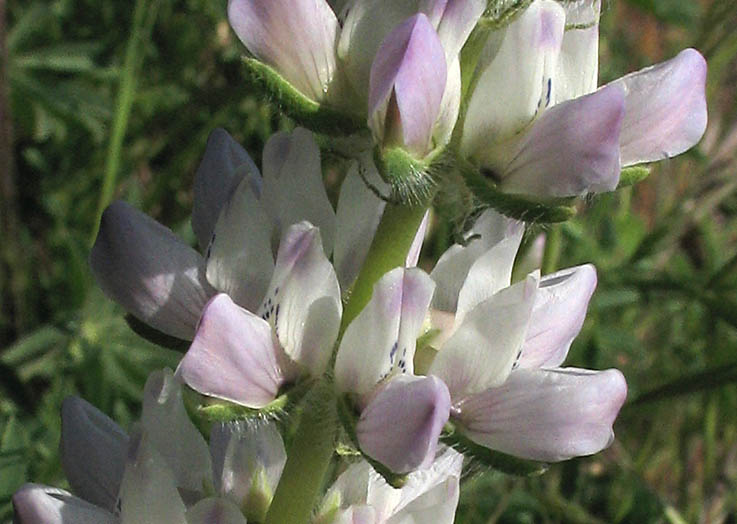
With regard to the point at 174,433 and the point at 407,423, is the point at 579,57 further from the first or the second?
the point at 174,433

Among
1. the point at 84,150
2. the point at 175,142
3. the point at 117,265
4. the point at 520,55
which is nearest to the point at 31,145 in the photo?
the point at 84,150

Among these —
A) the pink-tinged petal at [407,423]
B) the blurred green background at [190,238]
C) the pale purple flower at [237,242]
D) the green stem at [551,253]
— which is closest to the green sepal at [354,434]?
the pink-tinged petal at [407,423]

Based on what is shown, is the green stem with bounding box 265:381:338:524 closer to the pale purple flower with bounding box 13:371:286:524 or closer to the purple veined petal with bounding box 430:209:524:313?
the pale purple flower with bounding box 13:371:286:524

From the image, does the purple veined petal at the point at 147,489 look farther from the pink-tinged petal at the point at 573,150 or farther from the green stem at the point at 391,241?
the pink-tinged petal at the point at 573,150

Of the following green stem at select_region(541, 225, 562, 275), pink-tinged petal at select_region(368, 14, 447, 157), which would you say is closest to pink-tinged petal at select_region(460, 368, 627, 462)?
pink-tinged petal at select_region(368, 14, 447, 157)

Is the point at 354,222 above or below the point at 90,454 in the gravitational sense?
above

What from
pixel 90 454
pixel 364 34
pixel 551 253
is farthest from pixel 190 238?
pixel 364 34

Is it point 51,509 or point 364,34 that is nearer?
point 364,34
